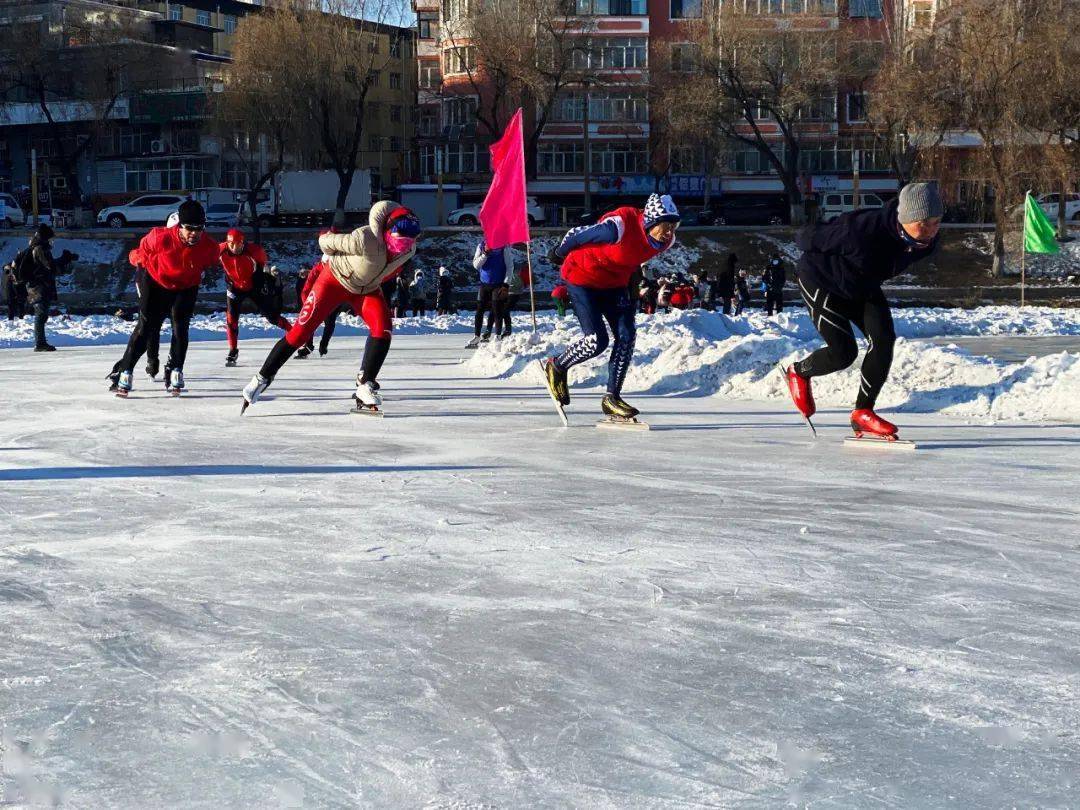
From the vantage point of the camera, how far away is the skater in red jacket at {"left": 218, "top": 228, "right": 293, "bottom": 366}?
12.0 meters

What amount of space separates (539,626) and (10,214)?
51665 millimetres

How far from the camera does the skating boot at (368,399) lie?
872cm

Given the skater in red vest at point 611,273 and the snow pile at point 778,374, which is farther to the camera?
the snow pile at point 778,374

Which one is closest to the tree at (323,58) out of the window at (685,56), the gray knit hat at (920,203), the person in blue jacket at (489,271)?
the window at (685,56)

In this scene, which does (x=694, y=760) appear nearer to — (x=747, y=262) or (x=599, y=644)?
(x=599, y=644)

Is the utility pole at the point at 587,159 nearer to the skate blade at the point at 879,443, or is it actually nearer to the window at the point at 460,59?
the window at the point at 460,59

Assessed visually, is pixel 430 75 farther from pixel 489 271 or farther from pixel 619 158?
pixel 489 271

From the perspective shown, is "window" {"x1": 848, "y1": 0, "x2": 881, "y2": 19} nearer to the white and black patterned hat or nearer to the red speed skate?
the white and black patterned hat

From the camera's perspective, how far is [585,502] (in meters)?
5.39

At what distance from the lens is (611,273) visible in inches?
316

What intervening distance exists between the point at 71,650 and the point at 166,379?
7186 millimetres

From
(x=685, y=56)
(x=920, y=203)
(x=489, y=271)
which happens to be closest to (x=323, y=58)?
(x=685, y=56)

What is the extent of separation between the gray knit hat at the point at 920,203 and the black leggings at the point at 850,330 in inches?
25.3

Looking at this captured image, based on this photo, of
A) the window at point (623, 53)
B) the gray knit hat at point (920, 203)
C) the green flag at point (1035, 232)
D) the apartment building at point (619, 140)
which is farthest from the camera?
the apartment building at point (619, 140)
